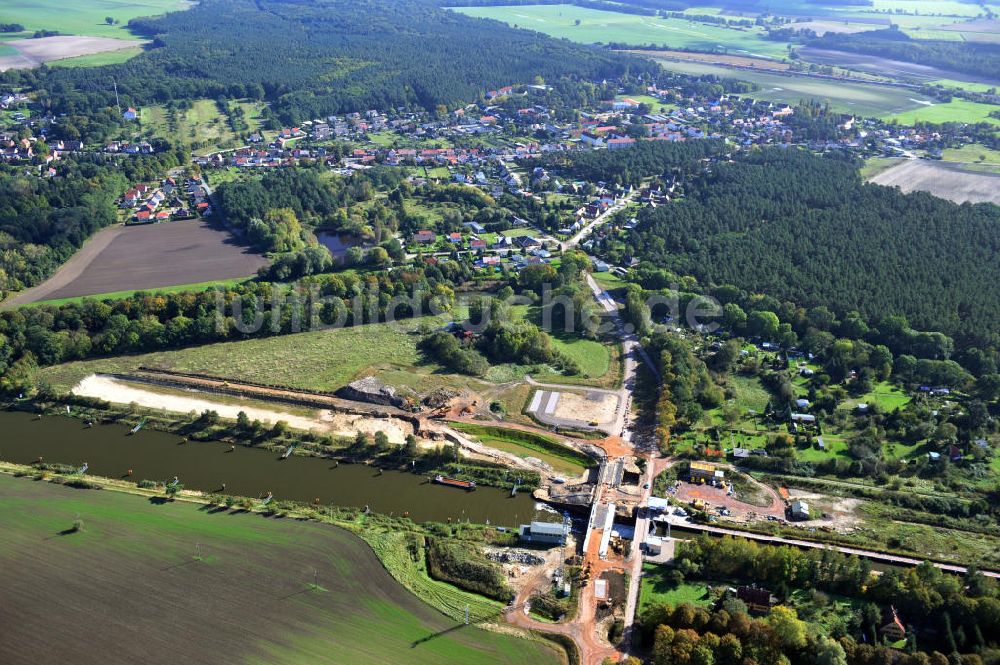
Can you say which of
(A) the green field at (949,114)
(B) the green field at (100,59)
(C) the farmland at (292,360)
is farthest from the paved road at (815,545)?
(B) the green field at (100,59)

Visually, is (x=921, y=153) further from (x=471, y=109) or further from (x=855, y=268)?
(x=471, y=109)

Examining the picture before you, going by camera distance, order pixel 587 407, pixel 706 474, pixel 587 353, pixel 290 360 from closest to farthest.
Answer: pixel 706 474
pixel 587 407
pixel 290 360
pixel 587 353

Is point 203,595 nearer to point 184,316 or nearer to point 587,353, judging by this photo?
point 184,316

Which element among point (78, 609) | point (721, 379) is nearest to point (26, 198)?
point (78, 609)

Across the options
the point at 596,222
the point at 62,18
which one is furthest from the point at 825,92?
the point at 62,18

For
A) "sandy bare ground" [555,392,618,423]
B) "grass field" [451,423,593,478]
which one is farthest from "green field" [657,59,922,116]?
"grass field" [451,423,593,478]

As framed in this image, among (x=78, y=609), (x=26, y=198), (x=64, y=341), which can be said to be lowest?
(x=78, y=609)

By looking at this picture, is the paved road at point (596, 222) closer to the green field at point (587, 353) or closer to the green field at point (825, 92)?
the green field at point (587, 353)
